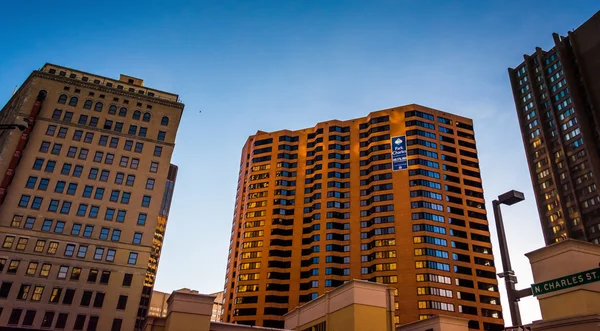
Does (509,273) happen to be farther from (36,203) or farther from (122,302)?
(36,203)

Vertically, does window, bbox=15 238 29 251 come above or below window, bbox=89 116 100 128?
below

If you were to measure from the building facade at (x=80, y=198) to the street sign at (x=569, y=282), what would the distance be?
70027mm

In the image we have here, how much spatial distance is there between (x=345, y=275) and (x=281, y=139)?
5693 cm

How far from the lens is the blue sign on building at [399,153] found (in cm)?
13788

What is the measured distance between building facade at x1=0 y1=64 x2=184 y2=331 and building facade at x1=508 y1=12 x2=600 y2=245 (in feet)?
380

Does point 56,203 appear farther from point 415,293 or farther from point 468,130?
point 468,130

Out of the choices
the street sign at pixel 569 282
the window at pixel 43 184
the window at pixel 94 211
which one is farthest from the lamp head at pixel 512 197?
the window at pixel 43 184

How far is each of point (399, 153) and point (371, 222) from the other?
22.9m

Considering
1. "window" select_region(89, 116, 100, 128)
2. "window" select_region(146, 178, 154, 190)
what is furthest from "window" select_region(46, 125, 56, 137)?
"window" select_region(146, 178, 154, 190)

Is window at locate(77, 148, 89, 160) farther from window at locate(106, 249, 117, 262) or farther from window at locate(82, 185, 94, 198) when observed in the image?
window at locate(106, 249, 117, 262)

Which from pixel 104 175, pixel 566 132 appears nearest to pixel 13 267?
pixel 104 175

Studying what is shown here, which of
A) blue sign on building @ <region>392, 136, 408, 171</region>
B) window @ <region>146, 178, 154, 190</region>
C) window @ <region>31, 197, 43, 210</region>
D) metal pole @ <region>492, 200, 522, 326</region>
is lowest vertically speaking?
metal pole @ <region>492, 200, 522, 326</region>

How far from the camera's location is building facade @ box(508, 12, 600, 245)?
133 metres

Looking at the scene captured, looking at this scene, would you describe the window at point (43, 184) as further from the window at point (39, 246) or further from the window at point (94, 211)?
the window at point (39, 246)
